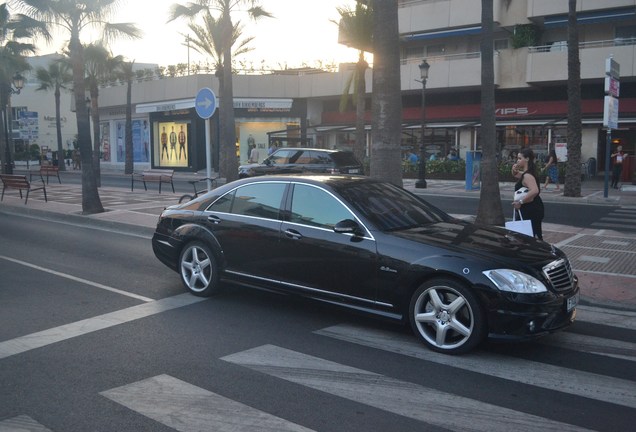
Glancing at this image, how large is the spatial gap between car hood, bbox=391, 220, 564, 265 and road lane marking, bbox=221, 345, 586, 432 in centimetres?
144

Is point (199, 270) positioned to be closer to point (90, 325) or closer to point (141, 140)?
point (90, 325)

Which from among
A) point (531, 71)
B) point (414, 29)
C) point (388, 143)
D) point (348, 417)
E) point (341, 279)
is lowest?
point (348, 417)

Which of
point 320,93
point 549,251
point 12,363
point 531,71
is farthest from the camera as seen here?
point 320,93

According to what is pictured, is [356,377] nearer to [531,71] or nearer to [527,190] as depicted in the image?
[527,190]

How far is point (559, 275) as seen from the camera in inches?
231

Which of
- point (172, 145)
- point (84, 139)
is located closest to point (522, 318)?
point (84, 139)

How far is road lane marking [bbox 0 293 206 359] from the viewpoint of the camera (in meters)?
6.01

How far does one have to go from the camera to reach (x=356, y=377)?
516 centimetres

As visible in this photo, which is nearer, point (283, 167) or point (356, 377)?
point (356, 377)

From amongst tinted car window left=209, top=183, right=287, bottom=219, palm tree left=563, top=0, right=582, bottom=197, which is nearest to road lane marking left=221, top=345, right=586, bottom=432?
tinted car window left=209, top=183, right=287, bottom=219

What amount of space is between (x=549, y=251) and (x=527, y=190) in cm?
290

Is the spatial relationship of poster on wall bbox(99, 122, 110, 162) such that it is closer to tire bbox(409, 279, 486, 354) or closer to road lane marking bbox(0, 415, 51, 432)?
tire bbox(409, 279, 486, 354)

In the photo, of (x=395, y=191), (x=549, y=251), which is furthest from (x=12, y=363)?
(x=549, y=251)

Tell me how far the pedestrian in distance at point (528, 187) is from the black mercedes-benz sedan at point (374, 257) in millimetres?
2310
